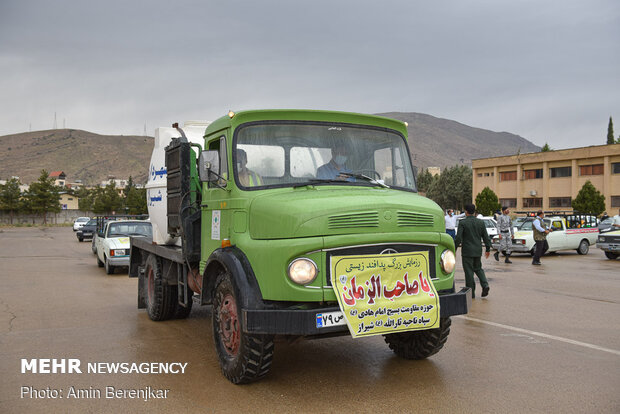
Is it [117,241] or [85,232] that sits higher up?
[117,241]

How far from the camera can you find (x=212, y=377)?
547cm

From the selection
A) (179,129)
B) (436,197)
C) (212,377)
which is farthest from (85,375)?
(436,197)

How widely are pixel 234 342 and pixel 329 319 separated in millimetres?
1139

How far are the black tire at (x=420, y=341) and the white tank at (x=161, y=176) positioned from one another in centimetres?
327

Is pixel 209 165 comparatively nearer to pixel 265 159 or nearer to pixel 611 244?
pixel 265 159

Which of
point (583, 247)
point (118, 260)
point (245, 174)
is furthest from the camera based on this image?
point (583, 247)

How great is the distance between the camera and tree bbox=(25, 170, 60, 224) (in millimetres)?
85375

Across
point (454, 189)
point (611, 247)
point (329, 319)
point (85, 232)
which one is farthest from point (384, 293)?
point (454, 189)

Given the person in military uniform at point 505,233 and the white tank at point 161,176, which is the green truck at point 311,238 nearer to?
the white tank at point 161,176

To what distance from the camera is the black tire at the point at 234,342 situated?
490 cm

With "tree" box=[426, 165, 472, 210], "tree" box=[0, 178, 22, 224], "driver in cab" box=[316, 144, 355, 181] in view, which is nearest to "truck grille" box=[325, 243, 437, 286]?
"driver in cab" box=[316, 144, 355, 181]

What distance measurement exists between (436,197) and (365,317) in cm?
9659

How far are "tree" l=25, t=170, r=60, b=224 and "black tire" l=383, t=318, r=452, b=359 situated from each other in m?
89.6

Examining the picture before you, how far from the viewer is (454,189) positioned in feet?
308
